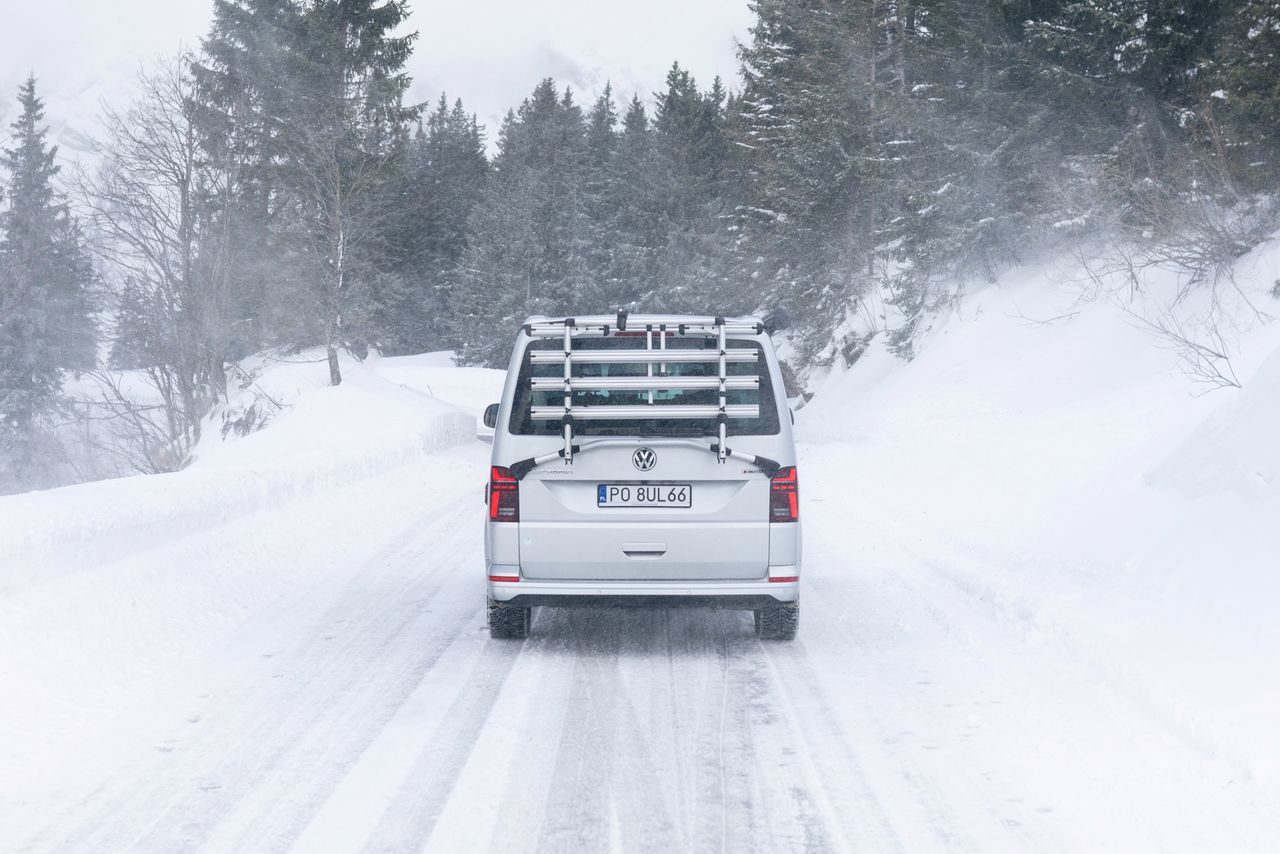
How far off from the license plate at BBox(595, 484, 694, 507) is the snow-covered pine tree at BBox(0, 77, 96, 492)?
44039 millimetres


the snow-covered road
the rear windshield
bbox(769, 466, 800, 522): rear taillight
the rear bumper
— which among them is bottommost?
the snow-covered road

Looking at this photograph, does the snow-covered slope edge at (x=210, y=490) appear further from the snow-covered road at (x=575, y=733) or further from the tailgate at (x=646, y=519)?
the tailgate at (x=646, y=519)

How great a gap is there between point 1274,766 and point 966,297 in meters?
26.9

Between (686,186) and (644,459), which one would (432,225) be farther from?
(644,459)

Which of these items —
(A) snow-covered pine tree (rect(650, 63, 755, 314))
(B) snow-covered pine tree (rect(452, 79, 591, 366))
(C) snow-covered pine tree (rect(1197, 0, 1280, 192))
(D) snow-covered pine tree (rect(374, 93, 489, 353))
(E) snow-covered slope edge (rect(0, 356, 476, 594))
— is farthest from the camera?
(D) snow-covered pine tree (rect(374, 93, 489, 353))

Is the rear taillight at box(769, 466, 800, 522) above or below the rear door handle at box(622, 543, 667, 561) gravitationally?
above

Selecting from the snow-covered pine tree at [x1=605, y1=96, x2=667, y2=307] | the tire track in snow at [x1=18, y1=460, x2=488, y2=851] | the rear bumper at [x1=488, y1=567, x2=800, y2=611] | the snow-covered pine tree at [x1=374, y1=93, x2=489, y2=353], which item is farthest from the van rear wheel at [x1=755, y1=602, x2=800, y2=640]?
the snow-covered pine tree at [x1=374, y1=93, x2=489, y2=353]

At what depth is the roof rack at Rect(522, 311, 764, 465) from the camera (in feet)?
20.9

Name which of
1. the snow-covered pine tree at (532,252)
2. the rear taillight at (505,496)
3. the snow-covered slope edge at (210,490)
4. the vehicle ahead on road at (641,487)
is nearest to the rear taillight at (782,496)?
the vehicle ahead on road at (641,487)

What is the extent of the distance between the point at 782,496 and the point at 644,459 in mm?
843

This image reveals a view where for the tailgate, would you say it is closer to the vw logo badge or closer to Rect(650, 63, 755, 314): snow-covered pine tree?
the vw logo badge

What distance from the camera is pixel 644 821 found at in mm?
4105

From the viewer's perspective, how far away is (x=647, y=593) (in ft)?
21.2

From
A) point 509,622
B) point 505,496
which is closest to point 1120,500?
point 509,622
